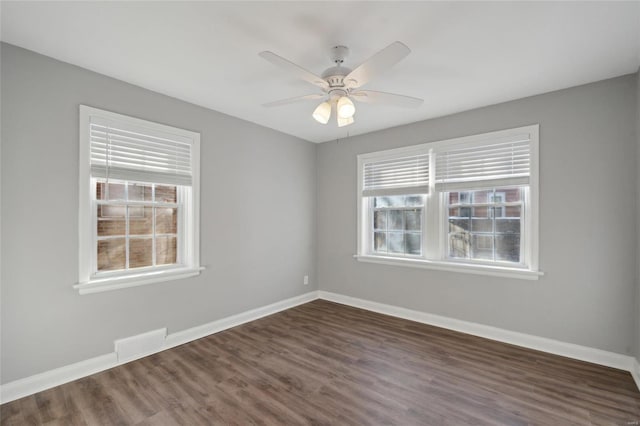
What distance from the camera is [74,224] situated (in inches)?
98.7

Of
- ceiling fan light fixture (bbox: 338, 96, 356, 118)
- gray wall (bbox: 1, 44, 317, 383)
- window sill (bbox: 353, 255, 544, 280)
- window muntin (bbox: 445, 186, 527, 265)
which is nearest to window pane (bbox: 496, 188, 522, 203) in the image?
window muntin (bbox: 445, 186, 527, 265)

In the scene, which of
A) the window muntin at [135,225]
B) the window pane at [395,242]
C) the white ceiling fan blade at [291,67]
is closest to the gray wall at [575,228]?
the window pane at [395,242]

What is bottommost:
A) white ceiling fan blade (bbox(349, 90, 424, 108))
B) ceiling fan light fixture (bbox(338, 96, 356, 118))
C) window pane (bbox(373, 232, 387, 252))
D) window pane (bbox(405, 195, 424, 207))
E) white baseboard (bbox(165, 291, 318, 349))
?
white baseboard (bbox(165, 291, 318, 349))

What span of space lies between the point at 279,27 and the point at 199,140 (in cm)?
180

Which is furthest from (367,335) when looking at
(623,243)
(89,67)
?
(89,67)

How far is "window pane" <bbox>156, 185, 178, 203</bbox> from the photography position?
315 centimetres

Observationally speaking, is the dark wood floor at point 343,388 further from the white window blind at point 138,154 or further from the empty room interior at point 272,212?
the white window blind at point 138,154

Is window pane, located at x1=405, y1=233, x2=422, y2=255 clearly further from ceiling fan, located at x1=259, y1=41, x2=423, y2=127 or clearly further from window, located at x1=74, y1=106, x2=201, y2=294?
window, located at x1=74, y1=106, x2=201, y2=294

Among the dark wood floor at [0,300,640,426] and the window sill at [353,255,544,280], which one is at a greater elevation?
the window sill at [353,255,544,280]

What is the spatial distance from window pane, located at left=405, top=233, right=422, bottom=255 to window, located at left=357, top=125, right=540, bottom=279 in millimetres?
13

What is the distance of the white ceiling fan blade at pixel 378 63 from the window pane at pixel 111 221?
2.40 meters

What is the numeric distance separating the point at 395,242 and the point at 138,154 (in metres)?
3.28

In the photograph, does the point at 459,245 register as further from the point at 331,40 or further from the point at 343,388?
the point at 331,40

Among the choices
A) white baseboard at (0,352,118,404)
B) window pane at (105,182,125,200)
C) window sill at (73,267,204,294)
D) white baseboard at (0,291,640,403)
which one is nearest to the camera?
white baseboard at (0,352,118,404)
